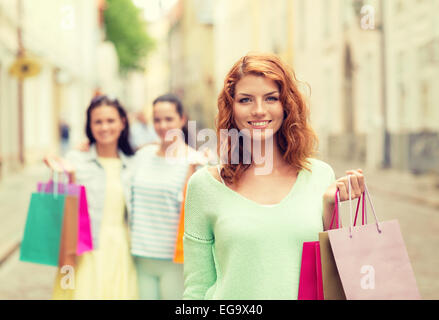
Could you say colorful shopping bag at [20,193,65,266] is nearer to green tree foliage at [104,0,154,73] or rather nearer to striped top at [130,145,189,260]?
striped top at [130,145,189,260]

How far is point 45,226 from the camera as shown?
3697 mm

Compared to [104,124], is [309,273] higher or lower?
lower

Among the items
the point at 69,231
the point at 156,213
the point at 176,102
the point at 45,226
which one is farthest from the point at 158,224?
the point at 176,102

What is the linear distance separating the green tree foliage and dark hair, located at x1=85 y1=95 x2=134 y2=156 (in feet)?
152

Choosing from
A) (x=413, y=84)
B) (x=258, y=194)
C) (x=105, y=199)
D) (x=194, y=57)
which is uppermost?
(x=194, y=57)

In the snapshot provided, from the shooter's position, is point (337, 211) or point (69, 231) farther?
point (69, 231)

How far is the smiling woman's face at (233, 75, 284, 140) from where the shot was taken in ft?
6.74

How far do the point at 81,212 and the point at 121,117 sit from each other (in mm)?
814

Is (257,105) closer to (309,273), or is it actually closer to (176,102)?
(309,273)

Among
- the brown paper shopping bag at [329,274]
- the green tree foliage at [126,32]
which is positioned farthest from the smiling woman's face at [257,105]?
the green tree foliage at [126,32]

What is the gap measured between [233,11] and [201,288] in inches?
1569

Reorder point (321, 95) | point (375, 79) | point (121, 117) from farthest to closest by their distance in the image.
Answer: point (321, 95) → point (375, 79) → point (121, 117)

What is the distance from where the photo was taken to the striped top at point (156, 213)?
3.95 meters
